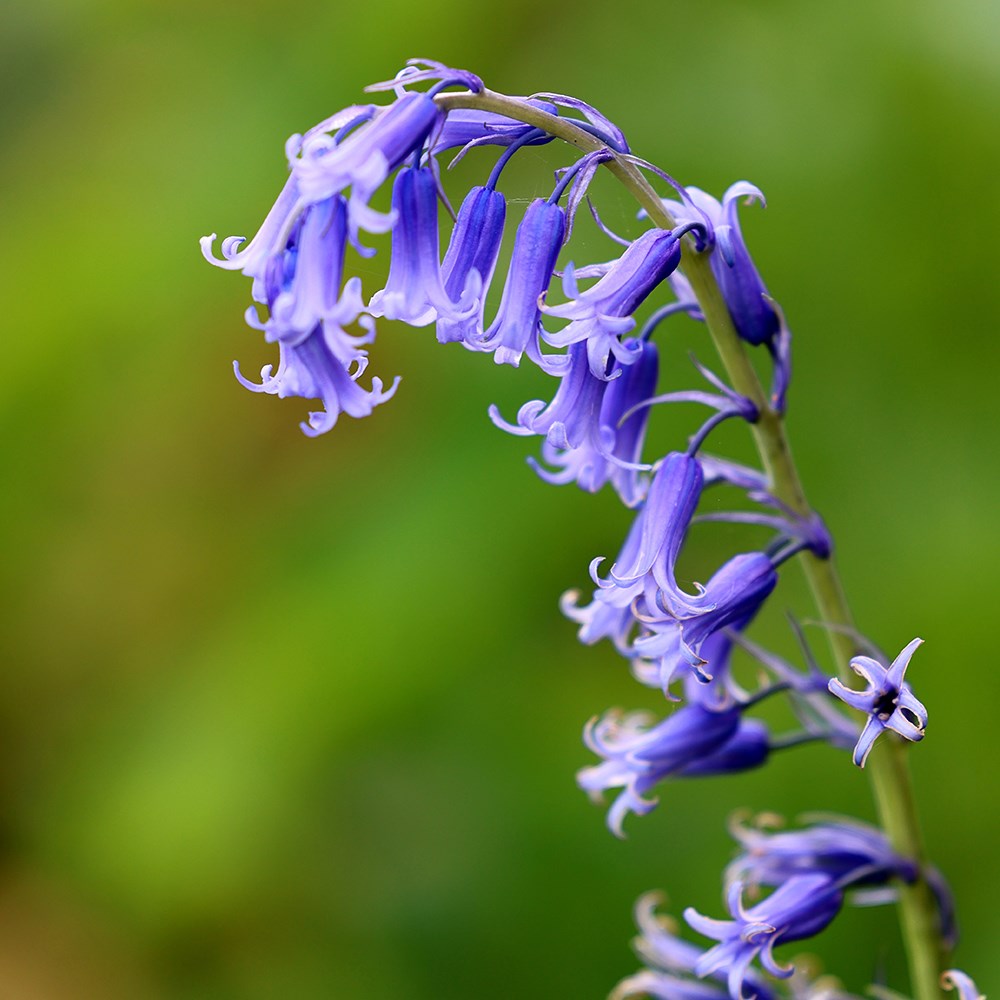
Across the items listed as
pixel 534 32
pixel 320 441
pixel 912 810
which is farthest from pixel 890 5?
pixel 912 810

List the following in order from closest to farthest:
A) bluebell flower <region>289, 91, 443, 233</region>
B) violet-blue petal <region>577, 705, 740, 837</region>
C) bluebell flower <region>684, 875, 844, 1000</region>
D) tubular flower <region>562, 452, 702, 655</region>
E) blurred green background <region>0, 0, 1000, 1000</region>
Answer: bluebell flower <region>289, 91, 443, 233</region>, tubular flower <region>562, 452, 702, 655</region>, bluebell flower <region>684, 875, 844, 1000</region>, violet-blue petal <region>577, 705, 740, 837</region>, blurred green background <region>0, 0, 1000, 1000</region>

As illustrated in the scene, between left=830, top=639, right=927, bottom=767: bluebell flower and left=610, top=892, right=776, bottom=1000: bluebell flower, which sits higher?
left=830, top=639, right=927, bottom=767: bluebell flower

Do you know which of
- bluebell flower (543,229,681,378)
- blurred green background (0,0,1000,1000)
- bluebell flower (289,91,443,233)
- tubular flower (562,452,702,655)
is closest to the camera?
bluebell flower (289,91,443,233)

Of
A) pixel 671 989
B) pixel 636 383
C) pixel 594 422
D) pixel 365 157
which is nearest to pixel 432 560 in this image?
pixel 671 989

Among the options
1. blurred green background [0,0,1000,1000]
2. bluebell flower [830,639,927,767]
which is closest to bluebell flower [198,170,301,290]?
bluebell flower [830,639,927,767]

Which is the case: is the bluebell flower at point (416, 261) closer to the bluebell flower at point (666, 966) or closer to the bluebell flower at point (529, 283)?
the bluebell flower at point (529, 283)

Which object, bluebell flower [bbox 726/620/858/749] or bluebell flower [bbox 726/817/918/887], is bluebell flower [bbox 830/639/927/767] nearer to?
bluebell flower [bbox 726/620/858/749]

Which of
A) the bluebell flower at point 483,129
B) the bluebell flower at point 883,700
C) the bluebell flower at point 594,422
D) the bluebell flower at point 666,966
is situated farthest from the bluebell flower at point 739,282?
the bluebell flower at point 666,966
